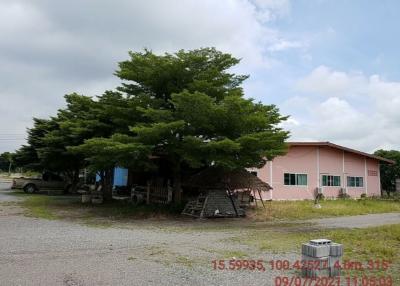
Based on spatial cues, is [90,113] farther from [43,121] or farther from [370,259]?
[370,259]

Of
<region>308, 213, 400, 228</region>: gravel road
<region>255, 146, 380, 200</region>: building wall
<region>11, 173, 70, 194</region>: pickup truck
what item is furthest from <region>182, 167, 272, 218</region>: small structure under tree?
<region>11, 173, 70, 194</region>: pickup truck

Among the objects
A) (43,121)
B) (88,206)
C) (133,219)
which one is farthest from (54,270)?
(43,121)

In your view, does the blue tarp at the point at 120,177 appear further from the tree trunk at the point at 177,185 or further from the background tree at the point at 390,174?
the background tree at the point at 390,174

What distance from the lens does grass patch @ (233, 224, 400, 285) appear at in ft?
30.4

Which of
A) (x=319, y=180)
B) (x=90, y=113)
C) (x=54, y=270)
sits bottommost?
(x=54, y=270)

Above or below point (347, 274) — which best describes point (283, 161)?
above

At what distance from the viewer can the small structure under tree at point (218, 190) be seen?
725 inches

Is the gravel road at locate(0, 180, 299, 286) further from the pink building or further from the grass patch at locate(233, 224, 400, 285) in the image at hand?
the pink building

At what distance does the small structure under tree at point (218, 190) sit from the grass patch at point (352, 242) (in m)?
4.18

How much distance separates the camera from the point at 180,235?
42.6 feet

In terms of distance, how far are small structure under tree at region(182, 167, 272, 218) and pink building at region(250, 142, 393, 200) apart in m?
9.13

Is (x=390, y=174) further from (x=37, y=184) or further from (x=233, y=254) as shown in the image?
(x=233, y=254)

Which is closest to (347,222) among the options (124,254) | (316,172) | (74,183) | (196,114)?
(196,114)

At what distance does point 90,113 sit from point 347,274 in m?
19.5
